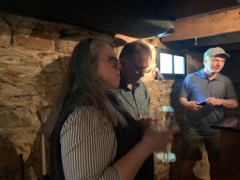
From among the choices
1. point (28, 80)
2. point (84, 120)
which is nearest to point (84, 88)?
point (84, 120)

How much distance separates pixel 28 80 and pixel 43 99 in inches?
6.1

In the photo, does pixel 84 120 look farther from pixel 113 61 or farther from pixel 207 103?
pixel 207 103

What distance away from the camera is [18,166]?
3.89 ft

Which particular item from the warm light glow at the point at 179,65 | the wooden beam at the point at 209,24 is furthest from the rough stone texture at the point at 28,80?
the warm light glow at the point at 179,65

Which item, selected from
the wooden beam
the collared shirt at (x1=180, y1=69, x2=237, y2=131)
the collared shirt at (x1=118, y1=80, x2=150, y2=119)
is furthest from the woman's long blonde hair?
the collared shirt at (x1=180, y1=69, x2=237, y2=131)

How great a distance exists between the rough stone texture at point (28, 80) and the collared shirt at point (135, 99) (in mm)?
476

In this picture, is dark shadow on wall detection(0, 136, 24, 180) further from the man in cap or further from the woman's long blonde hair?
the man in cap

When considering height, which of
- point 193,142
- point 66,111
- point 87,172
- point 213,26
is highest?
point 213,26

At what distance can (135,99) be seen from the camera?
5.70 feet

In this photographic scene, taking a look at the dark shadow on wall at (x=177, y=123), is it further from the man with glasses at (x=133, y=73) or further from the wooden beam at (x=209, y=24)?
the man with glasses at (x=133, y=73)

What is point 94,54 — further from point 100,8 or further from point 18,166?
point 18,166

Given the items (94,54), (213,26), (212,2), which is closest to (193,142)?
(213,26)

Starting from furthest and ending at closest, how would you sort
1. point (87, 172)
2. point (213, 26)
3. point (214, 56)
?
point (214, 56)
point (213, 26)
point (87, 172)

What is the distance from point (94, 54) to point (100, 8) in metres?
0.49
